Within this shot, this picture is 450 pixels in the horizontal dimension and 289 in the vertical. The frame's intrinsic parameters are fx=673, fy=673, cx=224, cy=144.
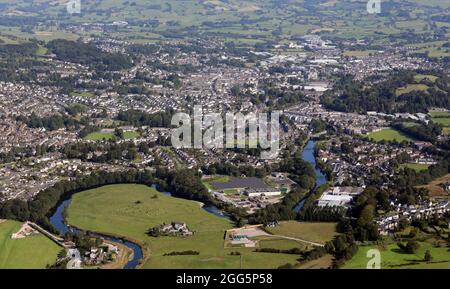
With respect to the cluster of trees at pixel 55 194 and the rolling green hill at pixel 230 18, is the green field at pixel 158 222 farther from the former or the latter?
the rolling green hill at pixel 230 18

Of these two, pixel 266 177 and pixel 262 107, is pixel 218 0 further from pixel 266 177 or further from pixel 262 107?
pixel 266 177

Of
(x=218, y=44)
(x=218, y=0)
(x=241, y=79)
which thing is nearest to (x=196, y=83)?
(x=241, y=79)

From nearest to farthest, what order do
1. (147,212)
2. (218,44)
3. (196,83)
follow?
(147,212) → (196,83) → (218,44)

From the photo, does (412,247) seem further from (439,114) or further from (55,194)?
(439,114)

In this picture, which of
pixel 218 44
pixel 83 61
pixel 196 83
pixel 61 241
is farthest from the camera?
pixel 218 44

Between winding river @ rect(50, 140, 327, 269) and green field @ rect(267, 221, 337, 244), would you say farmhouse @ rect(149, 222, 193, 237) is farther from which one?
green field @ rect(267, 221, 337, 244)
